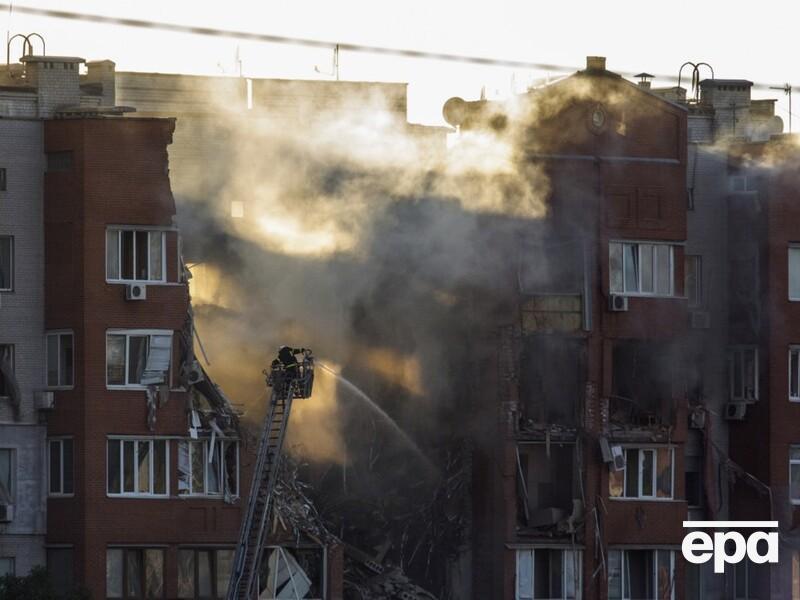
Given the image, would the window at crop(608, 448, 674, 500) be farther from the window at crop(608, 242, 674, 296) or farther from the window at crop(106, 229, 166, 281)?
the window at crop(106, 229, 166, 281)

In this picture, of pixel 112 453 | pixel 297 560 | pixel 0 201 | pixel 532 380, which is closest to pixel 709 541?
pixel 532 380

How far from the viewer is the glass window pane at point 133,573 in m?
59.4

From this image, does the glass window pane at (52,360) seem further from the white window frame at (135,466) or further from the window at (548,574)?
the window at (548,574)

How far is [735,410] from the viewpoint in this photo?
220ft

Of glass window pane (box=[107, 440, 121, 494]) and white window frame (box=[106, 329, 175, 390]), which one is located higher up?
white window frame (box=[106, 329, 175, 390])

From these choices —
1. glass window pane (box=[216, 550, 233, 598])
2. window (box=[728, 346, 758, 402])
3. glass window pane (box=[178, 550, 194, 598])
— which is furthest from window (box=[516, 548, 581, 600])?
glass window pane (box=[178, 550, 194, 598])

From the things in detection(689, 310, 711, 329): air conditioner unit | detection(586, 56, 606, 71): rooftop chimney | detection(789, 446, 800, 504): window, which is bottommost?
detection(789, 446, 800, 504): window

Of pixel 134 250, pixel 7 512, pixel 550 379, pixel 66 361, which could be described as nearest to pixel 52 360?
pixel 66 361

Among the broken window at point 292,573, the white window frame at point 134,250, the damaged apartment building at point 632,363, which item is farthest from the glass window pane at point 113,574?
the damaged apartment building at point 632,363

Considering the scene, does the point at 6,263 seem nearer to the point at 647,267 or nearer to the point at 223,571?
the point at 223,571

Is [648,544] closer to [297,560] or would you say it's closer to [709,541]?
[709,541]

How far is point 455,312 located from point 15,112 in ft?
40.4

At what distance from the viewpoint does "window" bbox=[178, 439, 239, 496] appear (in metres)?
60.5

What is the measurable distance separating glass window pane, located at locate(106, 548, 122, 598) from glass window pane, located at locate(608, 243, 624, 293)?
564 inches
